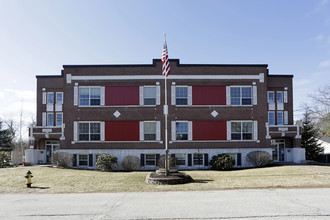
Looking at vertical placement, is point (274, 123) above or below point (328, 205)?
above

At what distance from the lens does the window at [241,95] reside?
2314cm

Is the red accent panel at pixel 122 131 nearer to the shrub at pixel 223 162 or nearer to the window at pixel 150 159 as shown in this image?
the window at pixel 150 159

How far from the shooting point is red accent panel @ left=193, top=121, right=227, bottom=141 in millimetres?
22688

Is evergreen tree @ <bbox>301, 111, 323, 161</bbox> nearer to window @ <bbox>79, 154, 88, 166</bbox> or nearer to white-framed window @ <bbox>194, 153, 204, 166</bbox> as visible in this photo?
white-framed window @ <bbox>194, 153, 204, 166</bbox>

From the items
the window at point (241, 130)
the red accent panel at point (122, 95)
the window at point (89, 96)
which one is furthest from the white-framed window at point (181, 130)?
the window at point (89, 96)

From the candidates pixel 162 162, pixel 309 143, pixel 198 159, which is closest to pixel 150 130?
pixel 162 162

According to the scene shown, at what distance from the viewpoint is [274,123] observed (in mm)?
28438

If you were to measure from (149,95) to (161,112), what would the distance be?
1.95m

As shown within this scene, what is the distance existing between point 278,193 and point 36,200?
9739 millimetres

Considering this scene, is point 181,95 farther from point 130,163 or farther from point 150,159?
point 130,163

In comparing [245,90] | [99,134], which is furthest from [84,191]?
[245,90]

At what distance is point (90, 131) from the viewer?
22938 mm

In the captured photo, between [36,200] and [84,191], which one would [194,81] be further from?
[36,200]

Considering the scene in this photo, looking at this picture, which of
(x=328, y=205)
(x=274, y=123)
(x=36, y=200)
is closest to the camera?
(x=328, y=205)
